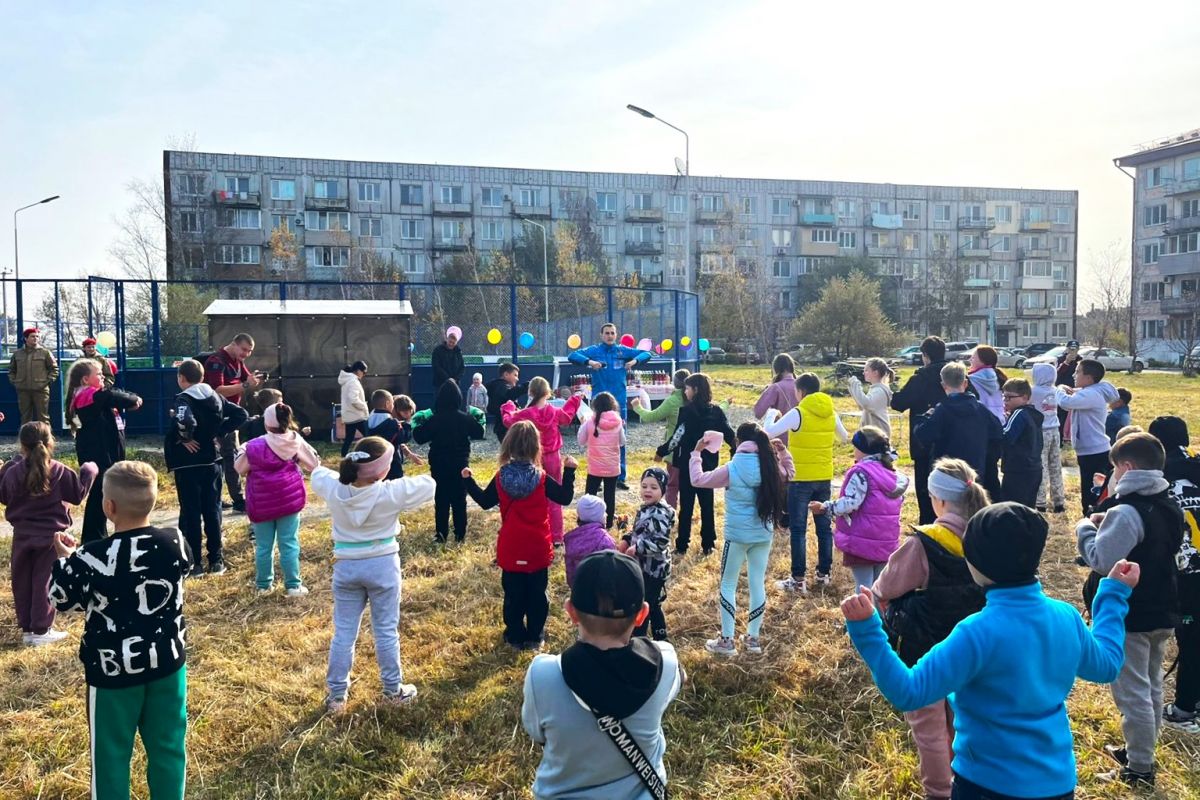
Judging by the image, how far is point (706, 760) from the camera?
14.1ft

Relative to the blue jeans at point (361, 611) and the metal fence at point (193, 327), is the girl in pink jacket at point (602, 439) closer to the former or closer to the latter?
the blue jeans at point (361, 611)

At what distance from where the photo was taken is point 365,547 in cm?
468

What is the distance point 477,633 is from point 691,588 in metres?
1.89

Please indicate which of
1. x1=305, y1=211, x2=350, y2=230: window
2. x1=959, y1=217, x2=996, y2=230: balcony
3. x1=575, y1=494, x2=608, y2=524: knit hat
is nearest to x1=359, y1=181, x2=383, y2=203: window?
x1=305, y1=211, x2=350, y2=230: window

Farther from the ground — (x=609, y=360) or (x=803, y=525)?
(x=609, y=360)

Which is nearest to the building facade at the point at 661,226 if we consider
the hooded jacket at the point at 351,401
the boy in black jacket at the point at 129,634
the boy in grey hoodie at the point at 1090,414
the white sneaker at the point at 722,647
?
the hooded jacket at the point at 351,401

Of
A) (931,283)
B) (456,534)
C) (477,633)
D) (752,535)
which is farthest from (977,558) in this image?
(931,283)

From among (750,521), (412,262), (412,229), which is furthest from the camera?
(412,262)

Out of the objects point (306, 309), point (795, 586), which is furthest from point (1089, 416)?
point (306, 309)

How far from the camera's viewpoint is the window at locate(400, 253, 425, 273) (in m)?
61.4

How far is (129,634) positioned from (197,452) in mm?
4037

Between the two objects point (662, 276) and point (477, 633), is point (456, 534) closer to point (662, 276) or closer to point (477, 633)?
point (477, 633)

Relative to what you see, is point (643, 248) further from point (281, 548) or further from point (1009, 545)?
point (1009, 545)

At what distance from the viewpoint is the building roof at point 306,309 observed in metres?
15.0
